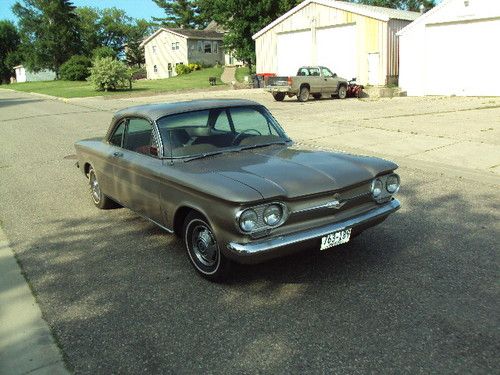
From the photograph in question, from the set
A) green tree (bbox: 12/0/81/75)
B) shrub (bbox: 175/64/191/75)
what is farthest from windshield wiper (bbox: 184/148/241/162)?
green tree (bbox: 12/0/81/75)

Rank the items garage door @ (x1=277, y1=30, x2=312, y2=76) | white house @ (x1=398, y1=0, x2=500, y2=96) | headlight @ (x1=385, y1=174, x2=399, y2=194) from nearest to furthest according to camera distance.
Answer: headlight @ (x1=385, y1=174, x2=399, y2=194)
white house @ (x1=398, y1=0, x2=500, y2=96)
garage door @ (x1=277, y1=30, x2=312, y2=76)

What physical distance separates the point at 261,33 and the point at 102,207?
28850 mm

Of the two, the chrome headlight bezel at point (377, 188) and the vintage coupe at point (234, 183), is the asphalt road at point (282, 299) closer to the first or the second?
the vintage coupe at point (234, 183)

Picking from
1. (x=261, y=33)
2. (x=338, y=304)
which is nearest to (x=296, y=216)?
(x=338, y=304)

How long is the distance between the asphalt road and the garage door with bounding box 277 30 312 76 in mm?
25208

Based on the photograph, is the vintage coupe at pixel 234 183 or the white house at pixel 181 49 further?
the white house at pixel 181 49

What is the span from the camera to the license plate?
372cm

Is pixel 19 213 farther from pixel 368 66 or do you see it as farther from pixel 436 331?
pixel 368 66

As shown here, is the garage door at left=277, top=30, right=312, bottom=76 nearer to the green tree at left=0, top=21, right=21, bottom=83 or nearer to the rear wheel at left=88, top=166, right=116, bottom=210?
the rear wheel at left=88, top=166, right=116, bottom=210

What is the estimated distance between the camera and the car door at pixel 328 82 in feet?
77.4

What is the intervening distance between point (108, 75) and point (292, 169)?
3165 cm

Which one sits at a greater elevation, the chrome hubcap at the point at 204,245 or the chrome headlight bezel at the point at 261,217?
the chrome headlight bezel at the point at 261,217

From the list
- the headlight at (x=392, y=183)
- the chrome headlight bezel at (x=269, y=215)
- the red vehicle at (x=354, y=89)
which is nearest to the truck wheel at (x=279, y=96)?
the red vehicle at (x=354, y=89)

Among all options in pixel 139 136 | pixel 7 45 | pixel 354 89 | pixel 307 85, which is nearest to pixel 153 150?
pixel 139 136
